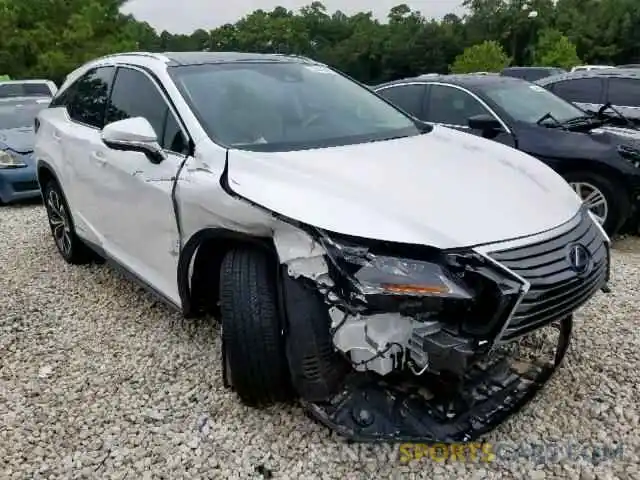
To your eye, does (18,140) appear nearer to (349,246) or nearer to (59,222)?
(59,222)

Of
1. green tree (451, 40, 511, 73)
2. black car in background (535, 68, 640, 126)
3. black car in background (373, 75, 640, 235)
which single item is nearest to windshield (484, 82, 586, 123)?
black car in background (373, 75, 640, 235)

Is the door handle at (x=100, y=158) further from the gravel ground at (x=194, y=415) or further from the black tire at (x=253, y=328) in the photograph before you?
the black tire at (x=253, y=328)

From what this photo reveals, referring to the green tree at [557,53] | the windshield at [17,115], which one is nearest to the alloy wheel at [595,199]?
the windshield at [17,115]

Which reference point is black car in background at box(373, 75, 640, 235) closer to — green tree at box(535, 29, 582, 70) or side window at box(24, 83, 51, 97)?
side window at box(24, 83, 51, 97)

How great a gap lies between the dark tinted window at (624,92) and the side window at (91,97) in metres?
6.98

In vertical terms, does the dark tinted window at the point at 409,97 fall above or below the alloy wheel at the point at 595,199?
above

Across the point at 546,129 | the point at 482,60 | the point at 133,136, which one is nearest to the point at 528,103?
the point at 546,129

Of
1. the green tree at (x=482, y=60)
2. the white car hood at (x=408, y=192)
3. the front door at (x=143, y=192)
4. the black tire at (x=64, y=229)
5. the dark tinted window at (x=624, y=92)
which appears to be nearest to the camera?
the white car hood at (x=408, y=192)

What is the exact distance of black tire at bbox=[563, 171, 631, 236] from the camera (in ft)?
17.4

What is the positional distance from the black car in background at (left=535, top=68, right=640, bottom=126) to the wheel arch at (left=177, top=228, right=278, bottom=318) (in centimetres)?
671

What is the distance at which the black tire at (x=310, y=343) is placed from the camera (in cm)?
247

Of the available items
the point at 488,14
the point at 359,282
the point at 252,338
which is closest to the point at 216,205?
the point at 252,338

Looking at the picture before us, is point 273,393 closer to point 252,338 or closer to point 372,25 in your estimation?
point 252,338

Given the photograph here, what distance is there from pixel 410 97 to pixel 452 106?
22.0 inches
